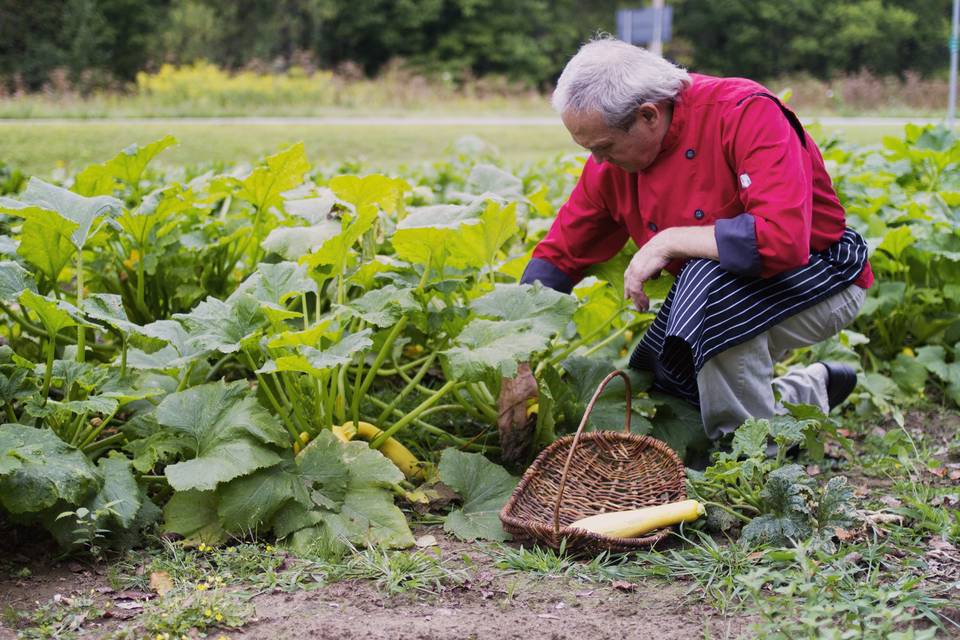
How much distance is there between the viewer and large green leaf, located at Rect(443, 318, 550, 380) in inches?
98.0

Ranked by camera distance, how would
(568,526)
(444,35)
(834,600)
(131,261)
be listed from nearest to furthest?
(834,600), (568,526), (131,261), (444,35)

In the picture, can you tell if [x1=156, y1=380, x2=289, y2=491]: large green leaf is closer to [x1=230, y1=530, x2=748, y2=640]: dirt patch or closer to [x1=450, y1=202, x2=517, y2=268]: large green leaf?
[x1=230, y1=530, x2=748, y2=640]: dirt patch

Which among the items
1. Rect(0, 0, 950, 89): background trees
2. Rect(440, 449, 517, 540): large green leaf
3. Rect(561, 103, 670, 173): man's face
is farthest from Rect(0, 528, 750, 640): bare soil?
Rect(0, 0, 950, 89): background trees

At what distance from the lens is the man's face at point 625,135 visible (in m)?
2.70

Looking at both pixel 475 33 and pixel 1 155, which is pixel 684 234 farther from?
pixel 475 33

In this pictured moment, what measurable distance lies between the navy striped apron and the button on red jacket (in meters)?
0.06

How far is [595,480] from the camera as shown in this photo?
2.86m

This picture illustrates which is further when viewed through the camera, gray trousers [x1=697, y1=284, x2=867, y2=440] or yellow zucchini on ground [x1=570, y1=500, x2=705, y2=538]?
gray trousers [x1=697, y1=284, x2=867, y2=440]

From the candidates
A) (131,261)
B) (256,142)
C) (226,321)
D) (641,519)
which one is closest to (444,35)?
(256,142)

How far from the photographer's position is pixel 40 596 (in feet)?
7.66

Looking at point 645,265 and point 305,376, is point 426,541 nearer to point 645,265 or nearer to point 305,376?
point 305,376

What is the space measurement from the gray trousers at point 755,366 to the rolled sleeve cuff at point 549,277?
525 mm

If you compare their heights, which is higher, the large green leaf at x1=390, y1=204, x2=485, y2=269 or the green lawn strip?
the large green leaf at x1=390, y1=204, x2=485, y2=269

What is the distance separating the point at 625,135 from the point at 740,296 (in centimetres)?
53
